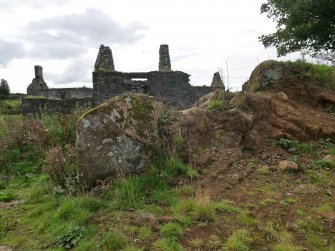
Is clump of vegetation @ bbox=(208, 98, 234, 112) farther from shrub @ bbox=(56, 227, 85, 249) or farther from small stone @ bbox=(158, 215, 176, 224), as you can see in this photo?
shrub @ bbox=(56, 227, 85, 249)

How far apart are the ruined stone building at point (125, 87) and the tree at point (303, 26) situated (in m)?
5.13

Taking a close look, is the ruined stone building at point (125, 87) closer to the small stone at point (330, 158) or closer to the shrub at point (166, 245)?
the small stone at point (330, 158)

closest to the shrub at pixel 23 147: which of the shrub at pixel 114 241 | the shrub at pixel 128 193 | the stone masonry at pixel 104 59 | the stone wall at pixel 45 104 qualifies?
the shrub at pixel 128 193

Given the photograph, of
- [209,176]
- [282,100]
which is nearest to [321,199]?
[209,176]

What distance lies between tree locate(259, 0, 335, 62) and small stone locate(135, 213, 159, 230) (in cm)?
949

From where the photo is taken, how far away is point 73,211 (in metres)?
5.34

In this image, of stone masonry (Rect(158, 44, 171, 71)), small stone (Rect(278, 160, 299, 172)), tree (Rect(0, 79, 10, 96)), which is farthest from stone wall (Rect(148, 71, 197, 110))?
tree (Rect(0, 79, 10, 96))

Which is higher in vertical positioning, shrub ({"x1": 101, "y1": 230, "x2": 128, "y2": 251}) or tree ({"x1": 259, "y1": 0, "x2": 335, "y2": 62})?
tree ({"x1": 259, "y1": 0, "x2": 335, "y2": 62})

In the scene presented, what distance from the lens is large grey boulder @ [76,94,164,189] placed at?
600 centimetres

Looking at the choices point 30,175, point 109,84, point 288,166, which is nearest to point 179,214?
point 288,166

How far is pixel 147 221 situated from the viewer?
4789 millimetres

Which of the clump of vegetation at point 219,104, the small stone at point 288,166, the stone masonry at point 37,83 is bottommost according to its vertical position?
the small stone at point 288,166

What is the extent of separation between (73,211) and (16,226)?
103cm

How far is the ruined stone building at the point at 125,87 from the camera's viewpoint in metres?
15.3
